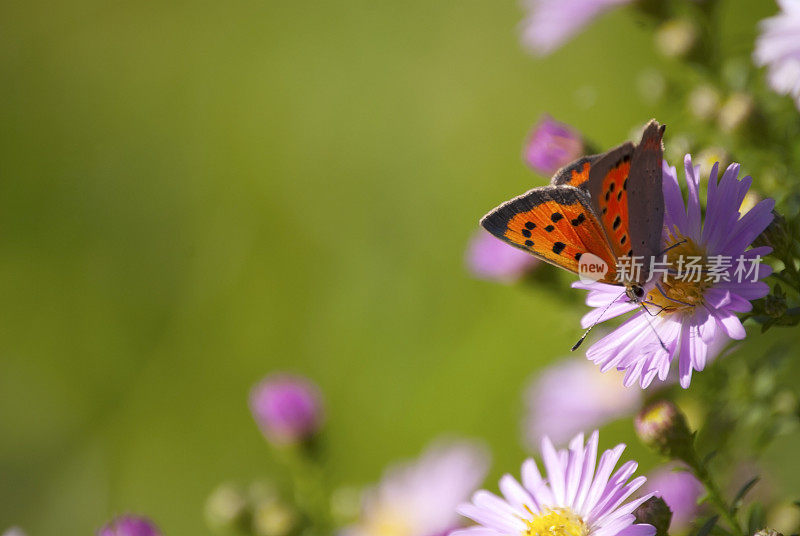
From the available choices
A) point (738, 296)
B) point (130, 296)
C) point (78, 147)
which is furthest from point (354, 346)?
point (738, 296)

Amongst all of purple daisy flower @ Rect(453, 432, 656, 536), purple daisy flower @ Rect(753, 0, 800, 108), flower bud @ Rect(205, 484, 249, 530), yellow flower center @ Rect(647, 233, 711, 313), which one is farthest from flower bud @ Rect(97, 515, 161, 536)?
purple daisy flower @ Rect(753, 0, 800, 108)

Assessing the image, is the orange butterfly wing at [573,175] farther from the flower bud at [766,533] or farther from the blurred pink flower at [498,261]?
the blurred pink flower at [498,261]

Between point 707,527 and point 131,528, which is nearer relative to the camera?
point 707,527

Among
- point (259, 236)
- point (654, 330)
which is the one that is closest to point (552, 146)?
point (654, 330)

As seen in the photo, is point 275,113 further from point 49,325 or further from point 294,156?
point 49,325

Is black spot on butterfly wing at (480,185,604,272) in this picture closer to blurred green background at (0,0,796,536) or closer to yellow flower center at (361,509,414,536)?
yellow flower center at (361,509,414,536)

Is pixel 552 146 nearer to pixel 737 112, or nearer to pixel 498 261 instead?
pixel 737 112
